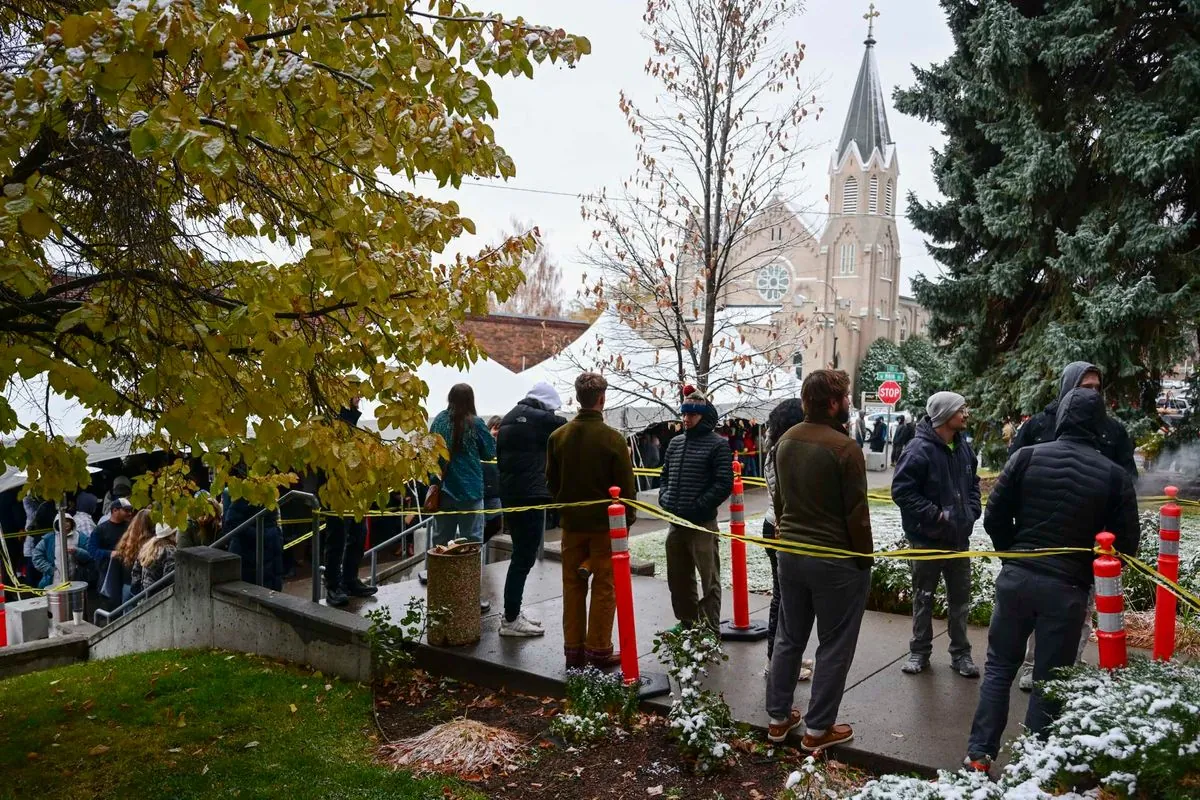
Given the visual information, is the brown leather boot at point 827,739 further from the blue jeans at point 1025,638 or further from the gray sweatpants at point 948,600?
the gray sweatpants at point 948,600

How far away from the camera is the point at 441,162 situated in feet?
13.1

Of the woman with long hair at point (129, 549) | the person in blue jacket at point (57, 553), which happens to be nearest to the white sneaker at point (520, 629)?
the woman with long hair at point (129, 549)

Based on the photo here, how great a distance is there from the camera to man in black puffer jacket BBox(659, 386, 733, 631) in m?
6.02

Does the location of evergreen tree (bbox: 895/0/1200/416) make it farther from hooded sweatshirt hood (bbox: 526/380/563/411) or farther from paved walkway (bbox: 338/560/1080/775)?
hooded sweatshirt hood (bbox: 526/380/563/411)

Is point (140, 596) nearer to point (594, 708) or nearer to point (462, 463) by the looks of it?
point (462, 463)

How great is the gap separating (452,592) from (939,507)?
11.3ft

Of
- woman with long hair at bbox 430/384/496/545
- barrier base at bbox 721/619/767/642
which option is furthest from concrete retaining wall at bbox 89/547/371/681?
barrier base at bbox 721/619/767/642

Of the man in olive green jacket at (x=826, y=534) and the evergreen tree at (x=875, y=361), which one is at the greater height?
the evergreen tree at (x=875, y=361)

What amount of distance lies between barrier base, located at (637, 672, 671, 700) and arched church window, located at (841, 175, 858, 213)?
63798 millimetres

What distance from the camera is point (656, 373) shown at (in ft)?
45.4

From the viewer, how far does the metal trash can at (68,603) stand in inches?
402

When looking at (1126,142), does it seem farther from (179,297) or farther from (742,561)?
(179,297)

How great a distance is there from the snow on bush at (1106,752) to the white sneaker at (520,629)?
3.55 meters

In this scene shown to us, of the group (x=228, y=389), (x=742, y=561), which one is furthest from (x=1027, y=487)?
(x=228, y=389)
